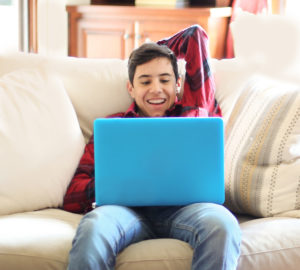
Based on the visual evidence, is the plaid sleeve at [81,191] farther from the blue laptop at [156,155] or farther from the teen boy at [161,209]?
the blue laptop at [156,155]

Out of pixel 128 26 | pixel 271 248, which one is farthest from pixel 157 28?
pixel 271 248

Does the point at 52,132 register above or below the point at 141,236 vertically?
above

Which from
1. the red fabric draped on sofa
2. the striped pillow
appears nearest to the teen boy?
the striped pillow

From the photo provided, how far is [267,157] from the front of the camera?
5.42 ft

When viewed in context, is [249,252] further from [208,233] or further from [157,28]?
[157,28]

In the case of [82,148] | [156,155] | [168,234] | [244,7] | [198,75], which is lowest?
[168,234]

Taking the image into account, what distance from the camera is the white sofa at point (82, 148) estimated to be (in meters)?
1.43

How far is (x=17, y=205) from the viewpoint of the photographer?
1.69 metres

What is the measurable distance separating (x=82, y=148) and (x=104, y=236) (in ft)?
1.86

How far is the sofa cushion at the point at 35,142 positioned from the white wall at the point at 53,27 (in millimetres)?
1821

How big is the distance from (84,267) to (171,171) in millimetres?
325

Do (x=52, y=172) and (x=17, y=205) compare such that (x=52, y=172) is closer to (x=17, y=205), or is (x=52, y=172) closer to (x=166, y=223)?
(x=17, y=205)

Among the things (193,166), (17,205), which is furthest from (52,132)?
(193,166)

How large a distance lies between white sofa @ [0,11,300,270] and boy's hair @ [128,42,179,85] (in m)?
0.10
